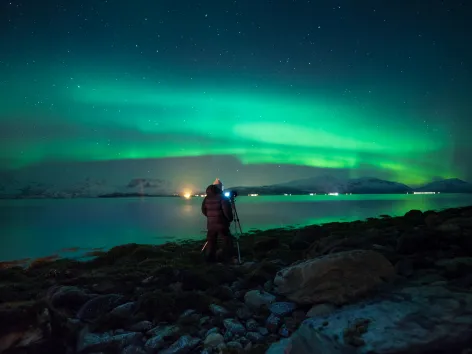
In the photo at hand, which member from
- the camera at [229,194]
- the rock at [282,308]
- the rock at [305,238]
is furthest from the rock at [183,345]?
the rock at [305,238]

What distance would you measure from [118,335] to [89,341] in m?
0.51

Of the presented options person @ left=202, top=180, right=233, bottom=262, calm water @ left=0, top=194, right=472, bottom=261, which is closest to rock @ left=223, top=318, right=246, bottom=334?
person @ left=202, top=180, right=233, bottom=262

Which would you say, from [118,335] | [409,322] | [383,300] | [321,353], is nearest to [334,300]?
[383,300]

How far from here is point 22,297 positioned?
28.8 feet

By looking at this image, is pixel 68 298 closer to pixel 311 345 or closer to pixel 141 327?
pixel 141 327

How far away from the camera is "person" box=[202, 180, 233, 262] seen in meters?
13.3

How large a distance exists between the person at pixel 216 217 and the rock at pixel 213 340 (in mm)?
7138

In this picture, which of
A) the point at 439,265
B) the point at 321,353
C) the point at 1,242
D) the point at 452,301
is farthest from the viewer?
the point at 1,242

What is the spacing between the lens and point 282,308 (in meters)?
7.48

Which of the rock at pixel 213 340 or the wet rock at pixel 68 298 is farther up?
the wet rock at pixel 68 298

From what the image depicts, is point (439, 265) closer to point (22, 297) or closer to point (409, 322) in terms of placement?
point (409, 322)

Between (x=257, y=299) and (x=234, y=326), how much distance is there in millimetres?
1462

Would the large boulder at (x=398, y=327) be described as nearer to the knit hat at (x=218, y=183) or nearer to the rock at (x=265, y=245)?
the knit hat at (x=218, y=183)

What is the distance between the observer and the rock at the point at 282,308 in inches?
287
